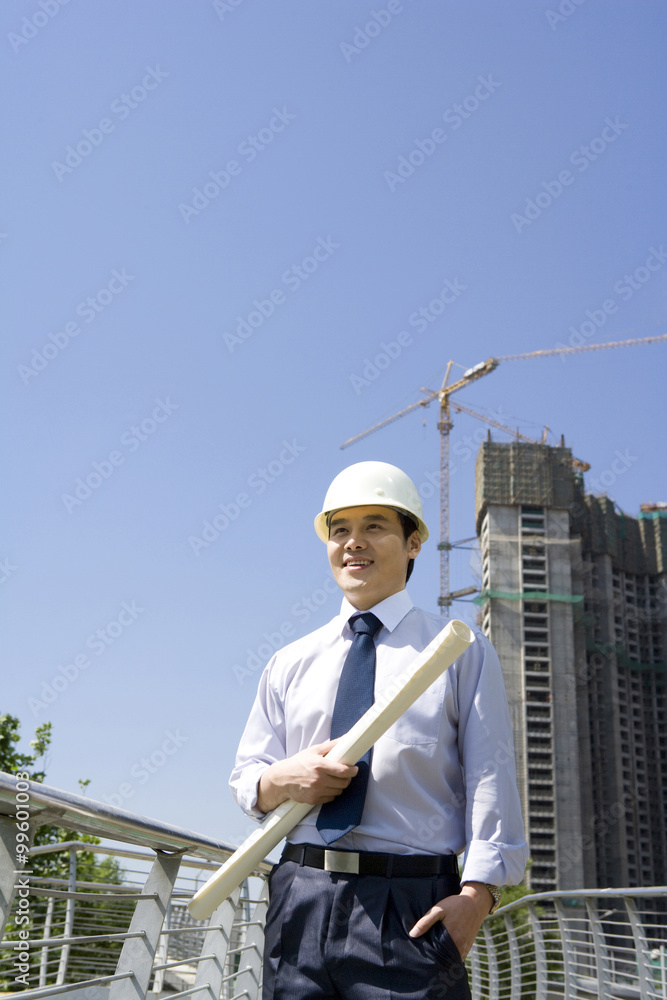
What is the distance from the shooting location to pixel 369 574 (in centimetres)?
242

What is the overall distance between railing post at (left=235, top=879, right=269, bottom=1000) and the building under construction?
264 ft

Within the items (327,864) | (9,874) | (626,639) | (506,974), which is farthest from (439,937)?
(626,639)

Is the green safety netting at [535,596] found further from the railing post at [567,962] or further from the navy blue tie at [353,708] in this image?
the navy blue tie at [353,708]

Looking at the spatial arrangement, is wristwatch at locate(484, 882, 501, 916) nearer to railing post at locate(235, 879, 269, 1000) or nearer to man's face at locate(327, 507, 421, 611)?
man's face at locate(327, 507, 421, 611)

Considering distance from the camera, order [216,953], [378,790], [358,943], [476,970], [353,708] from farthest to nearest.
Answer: [476,970] → [216,953] → [353,708] → [378,790] → [358,943]

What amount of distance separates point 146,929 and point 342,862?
2.78ft

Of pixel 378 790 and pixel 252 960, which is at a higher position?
pixel 378 790

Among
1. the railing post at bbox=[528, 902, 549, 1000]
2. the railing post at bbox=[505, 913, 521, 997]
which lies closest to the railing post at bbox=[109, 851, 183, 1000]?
the railing post at bbox=[528, 902, 549, 1000]

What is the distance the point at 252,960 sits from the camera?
13.9ft

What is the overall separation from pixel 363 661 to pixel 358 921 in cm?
63

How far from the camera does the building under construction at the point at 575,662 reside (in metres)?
81.2

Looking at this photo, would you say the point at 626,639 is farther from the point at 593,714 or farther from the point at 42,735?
the point at 42,735

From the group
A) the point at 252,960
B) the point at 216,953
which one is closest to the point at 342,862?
the point at 216,953

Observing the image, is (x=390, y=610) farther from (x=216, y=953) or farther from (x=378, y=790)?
(x=216, y=953)
